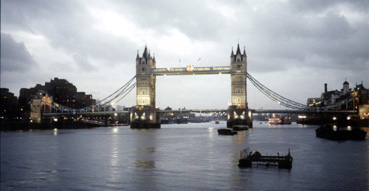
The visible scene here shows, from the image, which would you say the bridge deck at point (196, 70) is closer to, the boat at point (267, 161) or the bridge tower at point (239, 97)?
the bridge tower at point (239, 97)

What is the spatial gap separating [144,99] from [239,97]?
34.8m

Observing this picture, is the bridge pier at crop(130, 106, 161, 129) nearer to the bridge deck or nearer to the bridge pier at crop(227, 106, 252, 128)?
Result: the bridge deck

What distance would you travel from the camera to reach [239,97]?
122312 mm

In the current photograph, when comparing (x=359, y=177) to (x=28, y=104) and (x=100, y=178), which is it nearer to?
(x=100, y=178)

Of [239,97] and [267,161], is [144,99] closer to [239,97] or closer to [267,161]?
[239,97]

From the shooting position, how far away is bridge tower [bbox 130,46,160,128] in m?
125

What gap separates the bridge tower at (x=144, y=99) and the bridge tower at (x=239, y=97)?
28.4m

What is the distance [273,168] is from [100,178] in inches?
543

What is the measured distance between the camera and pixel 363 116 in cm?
11856

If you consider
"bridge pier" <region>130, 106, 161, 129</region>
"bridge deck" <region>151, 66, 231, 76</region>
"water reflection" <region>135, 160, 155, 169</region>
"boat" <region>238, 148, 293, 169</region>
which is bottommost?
"water reflection" <region>135, 160, 155, 169</region>

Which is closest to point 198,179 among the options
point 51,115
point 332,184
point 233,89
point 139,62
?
point 332,184

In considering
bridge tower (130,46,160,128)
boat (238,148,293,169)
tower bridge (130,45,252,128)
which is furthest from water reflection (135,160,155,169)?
bridge tower (130,46,160,128)

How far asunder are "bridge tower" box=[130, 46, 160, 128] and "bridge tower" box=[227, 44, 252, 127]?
2844 centimetres

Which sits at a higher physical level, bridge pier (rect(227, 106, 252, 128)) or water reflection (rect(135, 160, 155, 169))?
→ bridge pier (rect(227, 106, 252, 128))
